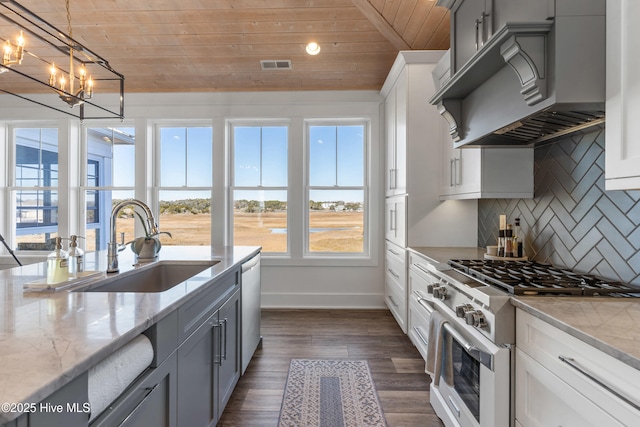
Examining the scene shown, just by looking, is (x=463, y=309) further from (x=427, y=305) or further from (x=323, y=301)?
(x=323, y=301)

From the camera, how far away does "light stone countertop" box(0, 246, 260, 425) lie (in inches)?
27.0

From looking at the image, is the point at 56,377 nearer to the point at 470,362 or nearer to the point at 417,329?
the point at 470,362

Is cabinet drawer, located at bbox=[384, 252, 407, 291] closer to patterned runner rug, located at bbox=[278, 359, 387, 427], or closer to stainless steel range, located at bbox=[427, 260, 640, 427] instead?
patterned runner rug, located at bbox=[278, 359, 387, 427]

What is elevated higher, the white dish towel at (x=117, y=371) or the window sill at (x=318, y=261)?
the white dish towel at (x=117, y=371)

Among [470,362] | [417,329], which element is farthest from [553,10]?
[417,329]

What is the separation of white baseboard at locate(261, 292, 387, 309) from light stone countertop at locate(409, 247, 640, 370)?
2.99 m

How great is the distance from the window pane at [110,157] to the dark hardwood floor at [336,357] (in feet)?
8.30

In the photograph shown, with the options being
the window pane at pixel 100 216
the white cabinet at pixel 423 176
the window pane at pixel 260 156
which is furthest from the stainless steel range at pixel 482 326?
the window pane at pixel 100 216

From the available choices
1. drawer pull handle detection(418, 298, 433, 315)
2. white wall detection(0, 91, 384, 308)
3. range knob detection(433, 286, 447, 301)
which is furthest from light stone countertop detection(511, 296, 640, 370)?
white wall detection(0, 91, 384, 308)

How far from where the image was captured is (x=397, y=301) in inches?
135

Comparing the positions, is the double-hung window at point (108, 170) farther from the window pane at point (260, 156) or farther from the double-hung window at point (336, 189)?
the double-hung window at point (336, 189)

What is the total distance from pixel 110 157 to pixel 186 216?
4.05 feet

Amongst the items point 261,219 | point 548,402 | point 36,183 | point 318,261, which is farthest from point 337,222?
point 36,183

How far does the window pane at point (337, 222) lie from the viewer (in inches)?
173
